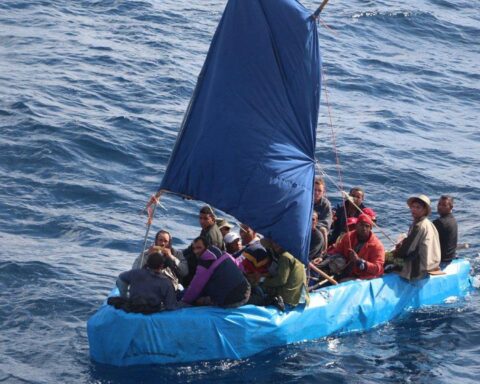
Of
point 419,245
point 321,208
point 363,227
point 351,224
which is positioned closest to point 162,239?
point 363,227

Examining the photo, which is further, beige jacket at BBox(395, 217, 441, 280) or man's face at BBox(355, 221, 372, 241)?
beige jacket at BBox(395, 217, 441, 280)

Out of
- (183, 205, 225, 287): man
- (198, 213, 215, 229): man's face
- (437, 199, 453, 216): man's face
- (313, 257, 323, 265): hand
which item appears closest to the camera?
(183, 205, 225, 287): man

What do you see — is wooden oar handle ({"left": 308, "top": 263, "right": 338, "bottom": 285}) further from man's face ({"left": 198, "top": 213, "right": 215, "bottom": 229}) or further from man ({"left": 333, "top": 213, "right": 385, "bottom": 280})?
man's face ({"left": 198, "top": 213, "right": 215, "bottom": 229})

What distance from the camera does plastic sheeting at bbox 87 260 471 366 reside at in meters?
15.6

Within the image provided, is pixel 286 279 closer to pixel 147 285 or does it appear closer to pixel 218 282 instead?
pixel 218 282

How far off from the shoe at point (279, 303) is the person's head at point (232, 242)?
45.7 inches

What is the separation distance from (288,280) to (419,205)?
9.30 ft

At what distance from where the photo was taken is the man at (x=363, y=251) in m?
18.0

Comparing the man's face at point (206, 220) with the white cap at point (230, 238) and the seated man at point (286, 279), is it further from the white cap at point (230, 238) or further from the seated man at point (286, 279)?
the seated man at point (286, 279)

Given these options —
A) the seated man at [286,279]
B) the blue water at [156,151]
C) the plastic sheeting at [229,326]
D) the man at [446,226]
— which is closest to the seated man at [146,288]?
the plastic sheeting at [229,326]

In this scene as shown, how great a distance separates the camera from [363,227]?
1789 centimetres

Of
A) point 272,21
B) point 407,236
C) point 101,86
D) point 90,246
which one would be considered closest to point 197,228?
point 90,246

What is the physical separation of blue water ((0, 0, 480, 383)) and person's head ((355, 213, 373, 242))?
5.11 feet

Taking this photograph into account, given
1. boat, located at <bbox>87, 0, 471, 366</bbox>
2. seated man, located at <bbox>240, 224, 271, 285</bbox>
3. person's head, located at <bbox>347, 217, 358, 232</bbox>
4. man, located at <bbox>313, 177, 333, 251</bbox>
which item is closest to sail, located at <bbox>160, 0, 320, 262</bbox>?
boat, located at <bbox>87, 0, 471, 366</bbox>
